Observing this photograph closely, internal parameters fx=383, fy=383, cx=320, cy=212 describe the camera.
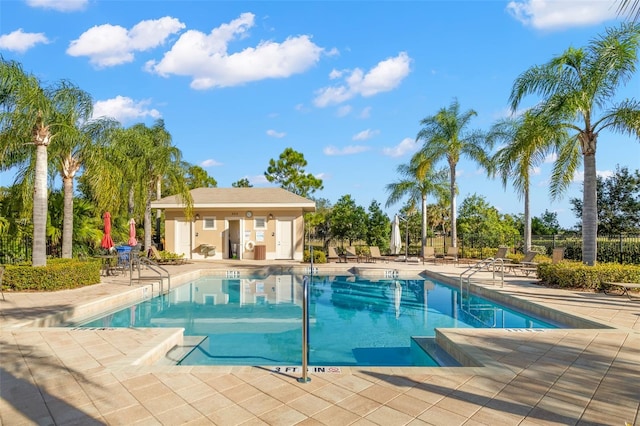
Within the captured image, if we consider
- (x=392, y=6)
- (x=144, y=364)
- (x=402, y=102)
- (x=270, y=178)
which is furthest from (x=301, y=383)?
(x=270, y=178)

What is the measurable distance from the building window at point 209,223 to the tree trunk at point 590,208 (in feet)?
55.8

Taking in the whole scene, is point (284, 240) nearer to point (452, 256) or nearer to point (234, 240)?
point (234, 240)

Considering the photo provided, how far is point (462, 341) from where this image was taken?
5457 millimetres

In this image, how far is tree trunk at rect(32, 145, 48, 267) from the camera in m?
9.89

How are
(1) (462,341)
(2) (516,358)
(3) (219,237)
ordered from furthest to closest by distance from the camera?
(3) (219,237), (1) (462,341), (2) (516,358)

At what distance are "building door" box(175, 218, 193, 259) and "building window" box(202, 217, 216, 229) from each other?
32.6 inches

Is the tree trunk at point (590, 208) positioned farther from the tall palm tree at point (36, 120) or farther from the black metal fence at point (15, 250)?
the black metal fence at point (15, 250)

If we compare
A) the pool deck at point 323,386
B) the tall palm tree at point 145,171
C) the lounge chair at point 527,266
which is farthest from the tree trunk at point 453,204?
the pool deck at point 323,386

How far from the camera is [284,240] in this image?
21234 millimetres

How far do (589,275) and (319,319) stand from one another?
289 inches

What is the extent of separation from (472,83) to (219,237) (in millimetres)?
14821

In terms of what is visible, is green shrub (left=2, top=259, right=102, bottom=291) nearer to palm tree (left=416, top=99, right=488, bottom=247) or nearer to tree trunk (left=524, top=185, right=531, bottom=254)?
tree trunk (left=524, top=185, right=531, bottom=254)

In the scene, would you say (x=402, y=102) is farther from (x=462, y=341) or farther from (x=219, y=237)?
(x=462, y=341)

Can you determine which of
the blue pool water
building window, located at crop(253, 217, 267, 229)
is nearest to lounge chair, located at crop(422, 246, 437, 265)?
the blue pool water
